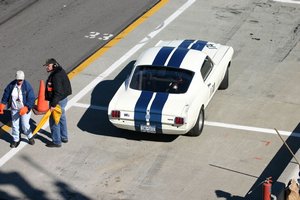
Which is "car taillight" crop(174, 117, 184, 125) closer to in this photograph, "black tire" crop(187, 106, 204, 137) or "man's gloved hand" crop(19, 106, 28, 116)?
"black tire" crop(187, 106, 204, 137)

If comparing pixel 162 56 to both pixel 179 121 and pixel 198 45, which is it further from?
pixel 179 121

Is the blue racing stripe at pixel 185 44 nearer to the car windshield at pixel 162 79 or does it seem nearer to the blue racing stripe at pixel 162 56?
the blue racing stripe at pixel 162 56

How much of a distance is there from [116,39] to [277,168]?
7186mm

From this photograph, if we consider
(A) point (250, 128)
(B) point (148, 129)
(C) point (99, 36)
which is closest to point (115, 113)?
(B) point (148, 129)

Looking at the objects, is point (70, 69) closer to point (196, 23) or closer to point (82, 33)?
point (82, 33)

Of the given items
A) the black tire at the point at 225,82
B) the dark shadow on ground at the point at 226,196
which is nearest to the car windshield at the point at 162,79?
the black tire at the point at 225,82

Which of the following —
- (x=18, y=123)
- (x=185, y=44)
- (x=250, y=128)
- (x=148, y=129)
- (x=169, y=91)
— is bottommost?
(x=250, y=128)

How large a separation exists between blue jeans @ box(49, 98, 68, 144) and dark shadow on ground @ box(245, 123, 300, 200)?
152 inches

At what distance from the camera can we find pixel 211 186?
14.3m

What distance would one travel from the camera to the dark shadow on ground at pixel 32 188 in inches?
555

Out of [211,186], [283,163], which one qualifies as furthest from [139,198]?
[283,163]

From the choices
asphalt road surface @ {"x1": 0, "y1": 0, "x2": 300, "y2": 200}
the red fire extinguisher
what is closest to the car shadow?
asphalt road surface @ {"x1": 0, "y1": 0, "x2": 300, "y2": 200}

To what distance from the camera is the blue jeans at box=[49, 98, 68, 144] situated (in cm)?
1557

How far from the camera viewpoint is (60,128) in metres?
15.8
